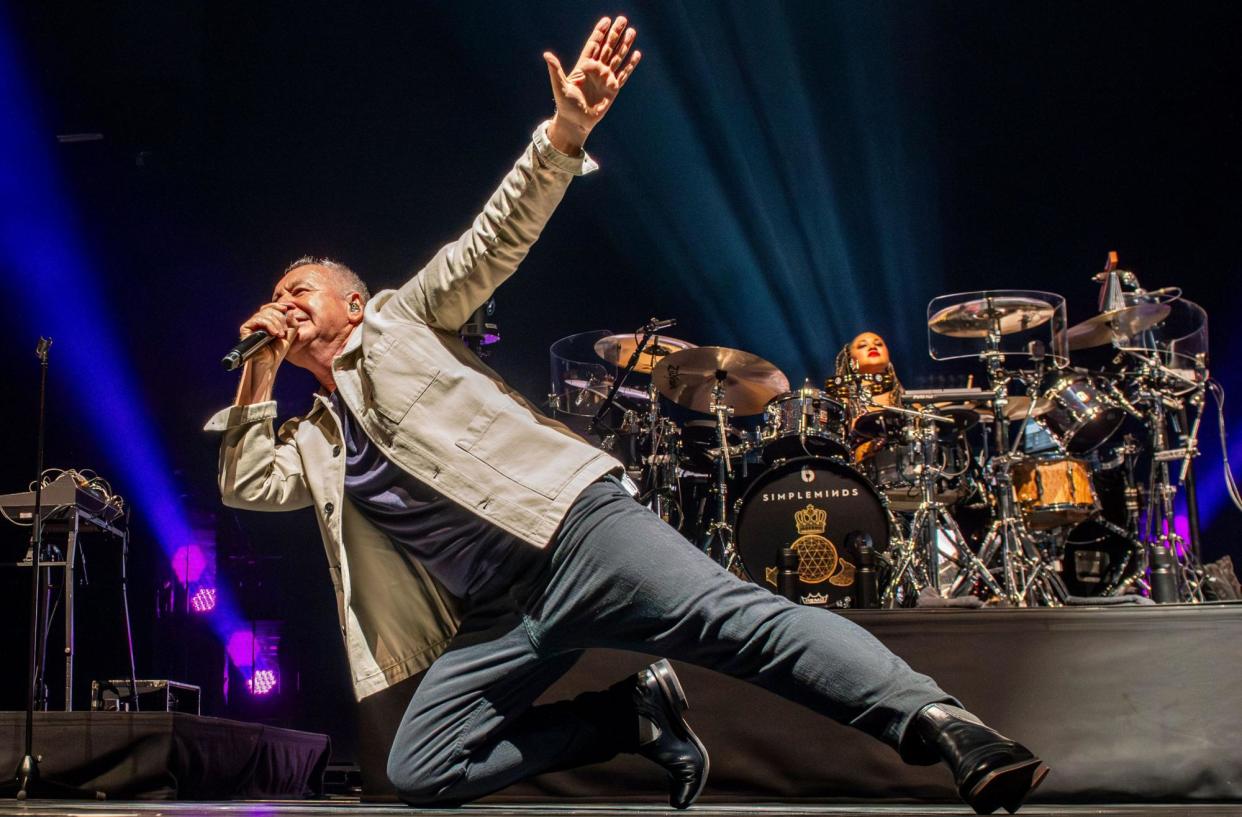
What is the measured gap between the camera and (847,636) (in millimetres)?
1890

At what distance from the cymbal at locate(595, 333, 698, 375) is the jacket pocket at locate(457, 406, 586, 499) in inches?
145

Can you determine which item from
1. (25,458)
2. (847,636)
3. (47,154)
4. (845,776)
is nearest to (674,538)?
(847,636)

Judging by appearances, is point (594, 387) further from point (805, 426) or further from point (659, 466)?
point (805, 426)

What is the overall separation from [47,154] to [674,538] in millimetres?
6399

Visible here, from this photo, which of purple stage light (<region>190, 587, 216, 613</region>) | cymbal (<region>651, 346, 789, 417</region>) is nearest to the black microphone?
cymbal (<region>651, 346, 789, 417</region>)

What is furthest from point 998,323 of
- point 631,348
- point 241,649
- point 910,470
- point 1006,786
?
point 241,649

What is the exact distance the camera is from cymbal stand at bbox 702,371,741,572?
17.4 ft

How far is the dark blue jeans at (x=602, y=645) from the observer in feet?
6.10

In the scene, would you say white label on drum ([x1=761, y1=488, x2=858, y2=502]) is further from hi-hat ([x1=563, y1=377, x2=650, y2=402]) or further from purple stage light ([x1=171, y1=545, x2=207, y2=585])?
purple stage light ([x1=171, y1=545, x2=207, y2=585])

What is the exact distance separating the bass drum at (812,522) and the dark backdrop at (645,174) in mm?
2967

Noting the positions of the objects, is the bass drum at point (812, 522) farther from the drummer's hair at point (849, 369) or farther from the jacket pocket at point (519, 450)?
the jacket pocket at point (519, 450)

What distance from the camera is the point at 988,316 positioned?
5.59 meters

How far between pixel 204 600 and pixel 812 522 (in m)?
4.88

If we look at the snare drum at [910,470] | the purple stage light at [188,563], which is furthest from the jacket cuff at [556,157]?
the purple stage light at [188,563]
